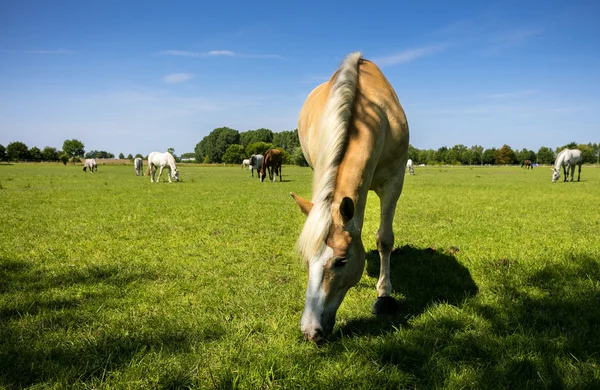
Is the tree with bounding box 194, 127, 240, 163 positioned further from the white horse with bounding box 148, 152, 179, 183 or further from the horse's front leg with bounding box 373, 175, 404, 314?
the horse's front leg with bounding box 373, 175, 404, 314

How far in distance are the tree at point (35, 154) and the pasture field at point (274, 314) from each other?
401 feet

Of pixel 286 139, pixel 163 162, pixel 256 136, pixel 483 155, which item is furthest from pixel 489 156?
pixel 163 162

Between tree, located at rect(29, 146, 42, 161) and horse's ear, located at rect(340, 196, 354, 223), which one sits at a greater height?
tree, located at rect(29, 146, 42, 161)

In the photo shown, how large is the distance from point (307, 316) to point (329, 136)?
1.50 m

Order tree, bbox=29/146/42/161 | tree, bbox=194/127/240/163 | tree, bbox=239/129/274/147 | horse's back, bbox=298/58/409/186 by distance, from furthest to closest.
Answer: tree, bbox=194/127/240/163
tree, bbox=239/129/274/147
tree, bbox=29/146/42/161
horse's back, bbox=298/58/409/186

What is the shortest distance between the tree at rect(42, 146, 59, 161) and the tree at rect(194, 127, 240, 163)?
45.8 meters

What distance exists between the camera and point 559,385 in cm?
225

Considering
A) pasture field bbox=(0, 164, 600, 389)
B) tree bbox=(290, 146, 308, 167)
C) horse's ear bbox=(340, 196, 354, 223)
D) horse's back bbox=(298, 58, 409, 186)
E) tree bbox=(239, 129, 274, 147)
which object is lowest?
pasture field bbox=(0, 164, 600, 389)

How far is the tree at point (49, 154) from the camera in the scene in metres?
106

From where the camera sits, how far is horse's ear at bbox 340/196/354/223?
2588mm

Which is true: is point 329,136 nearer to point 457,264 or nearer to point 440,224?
point 457,264

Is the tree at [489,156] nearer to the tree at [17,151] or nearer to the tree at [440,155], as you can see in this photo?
the tree at [440,155]

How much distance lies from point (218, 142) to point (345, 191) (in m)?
128

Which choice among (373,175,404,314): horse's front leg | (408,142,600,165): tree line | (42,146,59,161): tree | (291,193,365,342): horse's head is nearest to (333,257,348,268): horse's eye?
(291,193,365,342): horse's head
